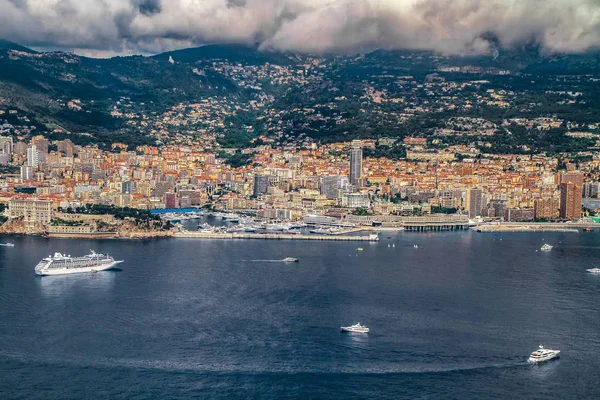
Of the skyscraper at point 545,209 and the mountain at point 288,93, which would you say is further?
the mountain at point 288,93

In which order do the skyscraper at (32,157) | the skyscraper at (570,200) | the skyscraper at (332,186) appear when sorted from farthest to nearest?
the skyscraper at (32,157) < the skyscraper at (332,186) < the skyscraper at (570,200)

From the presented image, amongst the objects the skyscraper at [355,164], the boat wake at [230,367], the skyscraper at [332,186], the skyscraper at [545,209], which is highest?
the skyscraper at [355,164]

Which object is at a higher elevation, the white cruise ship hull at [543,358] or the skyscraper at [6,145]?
the skyscraper at [6,145]

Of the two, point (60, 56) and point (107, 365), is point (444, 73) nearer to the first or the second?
point (60, 56)

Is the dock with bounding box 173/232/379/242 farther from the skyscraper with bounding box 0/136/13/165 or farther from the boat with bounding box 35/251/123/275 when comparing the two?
the skyscraper with bounding box 0/136/13/165

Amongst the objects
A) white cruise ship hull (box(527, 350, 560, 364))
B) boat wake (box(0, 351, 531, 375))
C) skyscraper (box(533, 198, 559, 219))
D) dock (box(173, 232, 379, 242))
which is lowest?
boat wake (box(0, 351, 531, 375))

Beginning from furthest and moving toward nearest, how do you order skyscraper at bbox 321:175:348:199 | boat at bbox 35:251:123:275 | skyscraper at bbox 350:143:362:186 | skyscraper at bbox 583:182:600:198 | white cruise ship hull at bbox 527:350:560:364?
1. skyscraper at bbox 350:143:362:186
2. skyscraper at bbox 583:182:600:198
3. skyscraper at bbox 321:175:348:199
4. boat at bbox 35:251:123:275
5. white cruise ship hull at bbox 527:350:560:364

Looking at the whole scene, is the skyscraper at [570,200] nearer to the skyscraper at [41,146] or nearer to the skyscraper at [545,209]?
the skyscraper at [545,209]

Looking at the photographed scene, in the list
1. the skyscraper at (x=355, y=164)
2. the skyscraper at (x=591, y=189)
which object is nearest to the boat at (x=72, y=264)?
the skyscraper at (x=355, y=164)

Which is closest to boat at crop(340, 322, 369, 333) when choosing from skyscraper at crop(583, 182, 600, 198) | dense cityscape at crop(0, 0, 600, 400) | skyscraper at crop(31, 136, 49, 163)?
dense cityscape at crop(0, 0, 600, 400)
